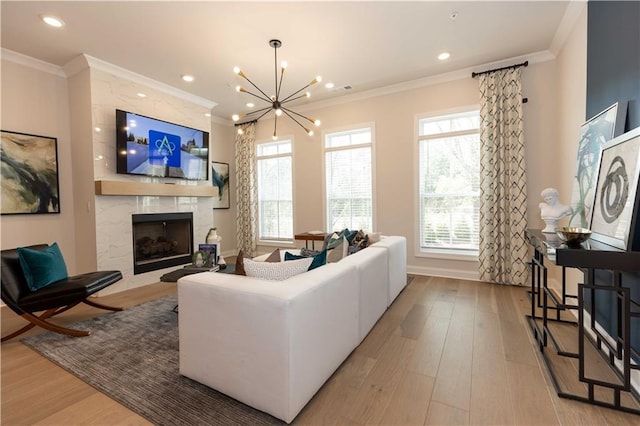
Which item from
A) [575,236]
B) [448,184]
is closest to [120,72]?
[448,184]

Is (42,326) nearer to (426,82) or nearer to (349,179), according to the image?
(349,179)

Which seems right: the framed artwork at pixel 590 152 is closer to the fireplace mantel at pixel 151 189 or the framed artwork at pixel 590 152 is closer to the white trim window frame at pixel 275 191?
the white trim window frame at pixel 275 191

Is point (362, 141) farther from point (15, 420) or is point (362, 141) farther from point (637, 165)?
point (15, 420)

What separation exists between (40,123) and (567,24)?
635 cm

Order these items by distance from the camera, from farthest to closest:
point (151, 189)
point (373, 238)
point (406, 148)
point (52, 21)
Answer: point (406, 148), point (151, 189), point (373, 238), point (52, 21)

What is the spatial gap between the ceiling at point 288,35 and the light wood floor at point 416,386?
3069mm

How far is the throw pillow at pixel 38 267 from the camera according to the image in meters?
2.60

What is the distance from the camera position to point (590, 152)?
2.51 metres

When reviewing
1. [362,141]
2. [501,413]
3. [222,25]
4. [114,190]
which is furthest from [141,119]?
[501,413]

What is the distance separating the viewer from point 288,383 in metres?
1.46

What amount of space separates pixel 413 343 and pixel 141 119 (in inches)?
176

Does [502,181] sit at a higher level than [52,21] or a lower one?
lower

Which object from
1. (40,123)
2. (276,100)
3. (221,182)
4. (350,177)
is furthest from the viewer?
(221,182)

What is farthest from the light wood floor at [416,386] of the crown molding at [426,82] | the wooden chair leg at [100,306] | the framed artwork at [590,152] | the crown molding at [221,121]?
the crown molding at [221,121]
